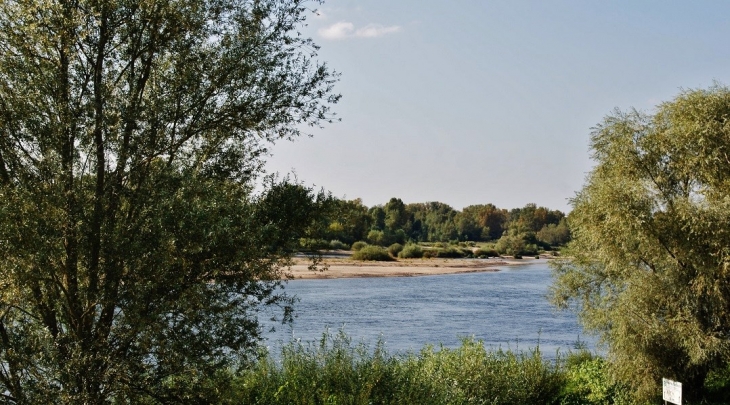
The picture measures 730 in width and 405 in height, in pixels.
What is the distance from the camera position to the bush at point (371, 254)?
65.9 metres

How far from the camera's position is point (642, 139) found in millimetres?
14383

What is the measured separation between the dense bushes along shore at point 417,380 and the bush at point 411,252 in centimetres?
5835

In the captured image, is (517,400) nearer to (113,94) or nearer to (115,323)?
(115,323)

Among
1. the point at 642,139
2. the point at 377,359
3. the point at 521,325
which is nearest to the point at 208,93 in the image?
the point at 377,359

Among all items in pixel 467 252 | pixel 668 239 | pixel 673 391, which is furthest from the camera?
pixel 467 252

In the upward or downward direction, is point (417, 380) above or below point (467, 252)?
below

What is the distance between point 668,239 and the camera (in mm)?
13430

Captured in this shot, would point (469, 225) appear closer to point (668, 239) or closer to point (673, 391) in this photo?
point (668, 239)

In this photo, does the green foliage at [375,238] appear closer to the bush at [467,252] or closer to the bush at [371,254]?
the bush at [371,254]

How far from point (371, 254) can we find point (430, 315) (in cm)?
3717

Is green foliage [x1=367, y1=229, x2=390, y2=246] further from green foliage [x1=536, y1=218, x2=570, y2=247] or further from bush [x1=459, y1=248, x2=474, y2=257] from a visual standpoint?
green foliage [x1=536, y1=218, x2=570, y2=247]

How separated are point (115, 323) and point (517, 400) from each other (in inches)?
316

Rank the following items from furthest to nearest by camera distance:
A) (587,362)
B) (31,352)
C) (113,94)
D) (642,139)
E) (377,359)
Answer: (587,362) → (642,139) → (377,359) → (113,94) → (31,352)

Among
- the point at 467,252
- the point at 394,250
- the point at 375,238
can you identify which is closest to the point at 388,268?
the point at 394,250
